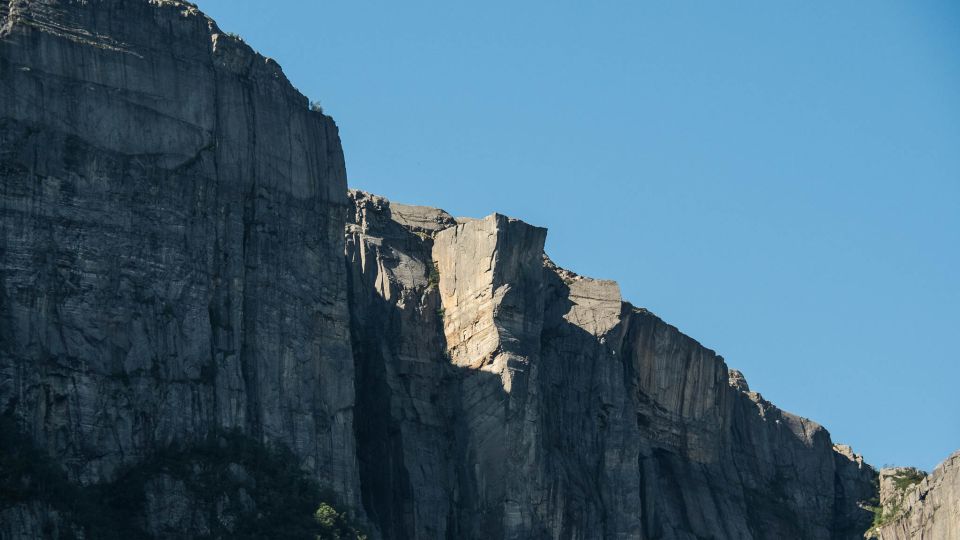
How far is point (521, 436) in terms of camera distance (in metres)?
139

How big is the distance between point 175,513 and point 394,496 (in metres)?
17.3

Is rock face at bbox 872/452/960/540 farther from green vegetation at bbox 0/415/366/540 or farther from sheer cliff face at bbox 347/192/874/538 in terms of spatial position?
green vegetation at bbox 0/415/366/540

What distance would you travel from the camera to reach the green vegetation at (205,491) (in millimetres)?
118562

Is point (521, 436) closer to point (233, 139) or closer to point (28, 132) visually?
point (233, 139)

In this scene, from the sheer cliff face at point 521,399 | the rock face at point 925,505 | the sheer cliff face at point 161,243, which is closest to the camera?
the sheer cliff face at point 161,243

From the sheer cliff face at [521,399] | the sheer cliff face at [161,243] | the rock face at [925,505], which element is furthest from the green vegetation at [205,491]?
the rock face at [925,505]

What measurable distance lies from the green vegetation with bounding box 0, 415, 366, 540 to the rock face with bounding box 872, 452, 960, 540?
4201 cm

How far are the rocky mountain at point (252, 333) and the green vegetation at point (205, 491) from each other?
0.13 meters

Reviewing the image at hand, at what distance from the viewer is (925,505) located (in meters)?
162

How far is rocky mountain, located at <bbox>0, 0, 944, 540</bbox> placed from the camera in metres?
123

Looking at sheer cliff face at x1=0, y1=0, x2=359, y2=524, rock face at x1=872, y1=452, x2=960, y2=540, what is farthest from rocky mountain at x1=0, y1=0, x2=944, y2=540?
rock face at x1=872, y1=452, x2=960, y2=540

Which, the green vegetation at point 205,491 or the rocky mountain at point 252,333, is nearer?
the green vegetation at point 205,491

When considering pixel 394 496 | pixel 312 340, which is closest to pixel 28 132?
pixel 312 340

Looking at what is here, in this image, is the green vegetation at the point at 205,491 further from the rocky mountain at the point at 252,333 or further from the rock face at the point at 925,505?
the rock face at the point at 925,505
